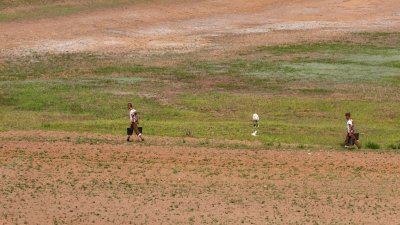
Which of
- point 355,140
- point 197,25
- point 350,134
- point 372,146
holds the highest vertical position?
point 197,25

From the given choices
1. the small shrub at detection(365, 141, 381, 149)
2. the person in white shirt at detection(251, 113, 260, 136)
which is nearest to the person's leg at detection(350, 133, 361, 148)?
the small shrub at detection(365, 141, 381, 149)

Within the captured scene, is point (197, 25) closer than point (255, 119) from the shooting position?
No

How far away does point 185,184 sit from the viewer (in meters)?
29.0

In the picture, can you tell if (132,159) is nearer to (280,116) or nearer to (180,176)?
(180,176)

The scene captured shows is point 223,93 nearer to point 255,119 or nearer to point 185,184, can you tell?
point 255,119

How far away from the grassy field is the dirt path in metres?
2.86

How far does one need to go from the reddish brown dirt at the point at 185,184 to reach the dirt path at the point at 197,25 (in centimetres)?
2335

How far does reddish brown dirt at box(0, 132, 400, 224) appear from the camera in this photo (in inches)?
1009

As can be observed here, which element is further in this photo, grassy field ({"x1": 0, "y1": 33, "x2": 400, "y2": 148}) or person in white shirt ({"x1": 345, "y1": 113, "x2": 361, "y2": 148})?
grassy field ({"x1": 0, "y1": 33, "x2": 400, "y2": 148})

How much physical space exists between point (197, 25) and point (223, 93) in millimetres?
20291

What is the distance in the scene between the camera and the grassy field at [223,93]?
3834 centimetres

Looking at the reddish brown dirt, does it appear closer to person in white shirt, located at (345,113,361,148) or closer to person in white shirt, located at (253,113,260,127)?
person in white shirt, located at (345,113,361,148)

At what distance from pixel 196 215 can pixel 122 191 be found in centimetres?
304

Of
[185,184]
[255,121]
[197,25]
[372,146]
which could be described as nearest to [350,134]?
[372,146]
